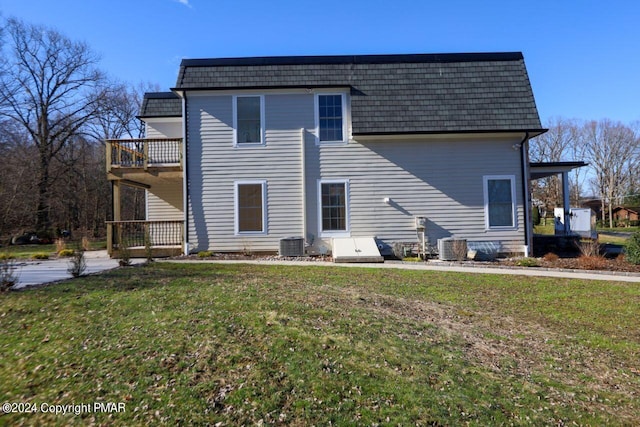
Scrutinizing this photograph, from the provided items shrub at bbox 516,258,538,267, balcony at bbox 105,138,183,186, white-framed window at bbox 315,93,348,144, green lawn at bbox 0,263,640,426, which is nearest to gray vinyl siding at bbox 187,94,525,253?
white-framed window at bbox 315,93,348,144

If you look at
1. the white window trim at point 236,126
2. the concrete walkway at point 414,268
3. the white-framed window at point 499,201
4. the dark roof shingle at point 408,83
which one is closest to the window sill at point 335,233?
the concrete walkway at point 414,268

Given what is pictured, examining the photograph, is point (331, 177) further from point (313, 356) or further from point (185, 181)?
point (313, 356)

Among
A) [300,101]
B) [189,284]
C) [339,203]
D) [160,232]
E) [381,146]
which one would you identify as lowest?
[189,284]

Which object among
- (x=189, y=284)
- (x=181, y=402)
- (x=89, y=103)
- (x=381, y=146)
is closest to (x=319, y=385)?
(x=181, y=402)

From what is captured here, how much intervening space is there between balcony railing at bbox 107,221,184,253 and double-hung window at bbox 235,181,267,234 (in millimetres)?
2111

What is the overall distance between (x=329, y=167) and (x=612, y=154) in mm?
54117

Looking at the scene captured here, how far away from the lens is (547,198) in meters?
41.6

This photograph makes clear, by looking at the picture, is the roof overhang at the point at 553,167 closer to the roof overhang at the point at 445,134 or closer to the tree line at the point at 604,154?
the roof overhang at the point at 445,134

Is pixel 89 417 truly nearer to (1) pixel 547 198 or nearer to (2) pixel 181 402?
(2) pixel 181 402

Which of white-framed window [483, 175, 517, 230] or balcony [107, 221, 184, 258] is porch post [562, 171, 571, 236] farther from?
balcony [107, 221, 184, 258]

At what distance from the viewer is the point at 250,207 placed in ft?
42.0

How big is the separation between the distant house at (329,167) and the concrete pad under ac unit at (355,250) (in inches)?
14.6

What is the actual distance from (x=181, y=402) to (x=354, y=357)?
1744 mm

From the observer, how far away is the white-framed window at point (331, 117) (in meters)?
12.9
